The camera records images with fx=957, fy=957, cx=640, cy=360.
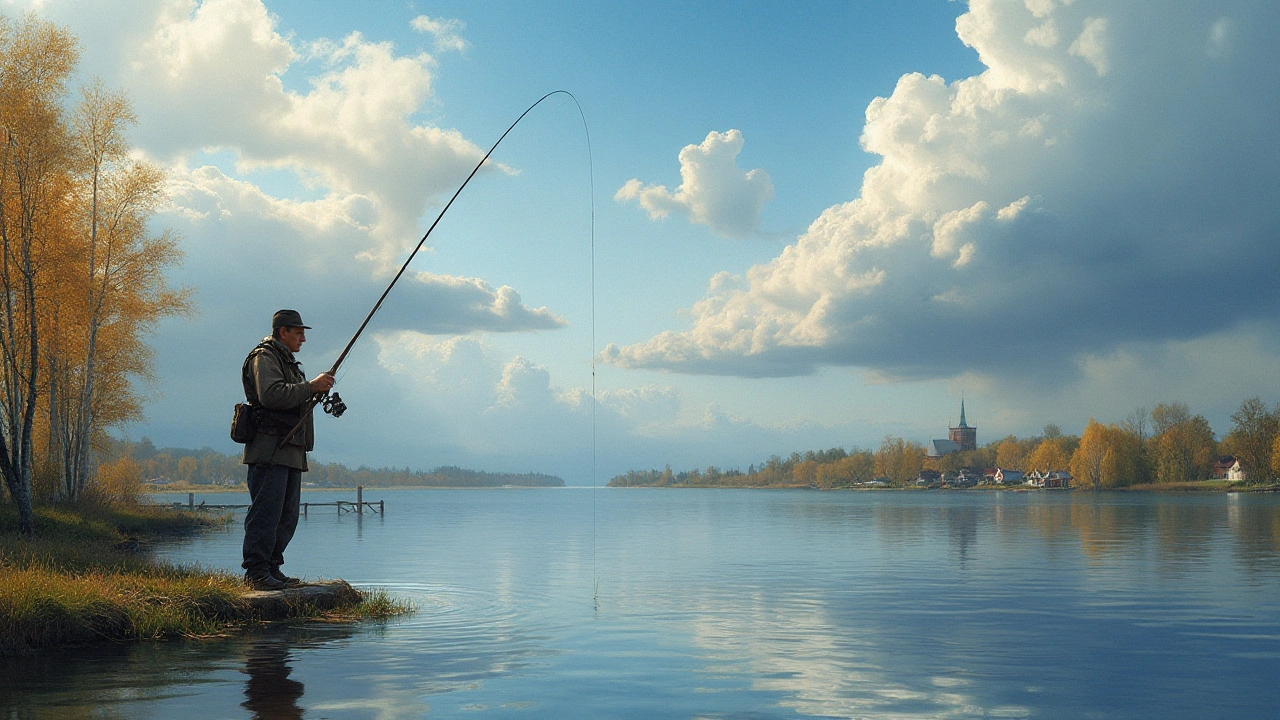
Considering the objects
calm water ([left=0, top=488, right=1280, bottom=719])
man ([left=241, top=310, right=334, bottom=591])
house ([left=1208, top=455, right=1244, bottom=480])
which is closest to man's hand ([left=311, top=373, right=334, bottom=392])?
man ([left=241, top=310, right=334, bottom=591])

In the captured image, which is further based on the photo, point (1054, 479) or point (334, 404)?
point (1054, 479)

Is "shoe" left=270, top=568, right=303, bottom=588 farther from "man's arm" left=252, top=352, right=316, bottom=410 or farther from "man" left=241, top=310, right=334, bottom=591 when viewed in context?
"man's arm" left=252, top=352, right=316, bottom=410

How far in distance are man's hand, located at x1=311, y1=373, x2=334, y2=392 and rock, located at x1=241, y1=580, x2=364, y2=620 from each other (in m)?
2.83

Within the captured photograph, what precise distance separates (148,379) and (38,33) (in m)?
16.9

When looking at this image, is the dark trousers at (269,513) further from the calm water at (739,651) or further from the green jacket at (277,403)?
the calm water at (739,651)

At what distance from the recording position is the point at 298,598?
459 inches

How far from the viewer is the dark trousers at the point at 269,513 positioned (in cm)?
1081

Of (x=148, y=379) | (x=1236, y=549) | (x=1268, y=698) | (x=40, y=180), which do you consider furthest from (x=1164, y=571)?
(x=148, y=379)

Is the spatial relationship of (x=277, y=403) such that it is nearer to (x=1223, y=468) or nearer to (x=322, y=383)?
(x=322, y=383)

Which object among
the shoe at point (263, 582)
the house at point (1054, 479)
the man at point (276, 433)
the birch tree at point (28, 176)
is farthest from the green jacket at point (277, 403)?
the house at point (1054, 479)

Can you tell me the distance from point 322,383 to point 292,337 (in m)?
0.96

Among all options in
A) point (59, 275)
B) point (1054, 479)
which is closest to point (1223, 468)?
point (1054, 479)

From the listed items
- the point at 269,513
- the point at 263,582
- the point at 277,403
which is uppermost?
the point at 277,403

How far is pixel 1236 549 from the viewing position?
95.5ft
